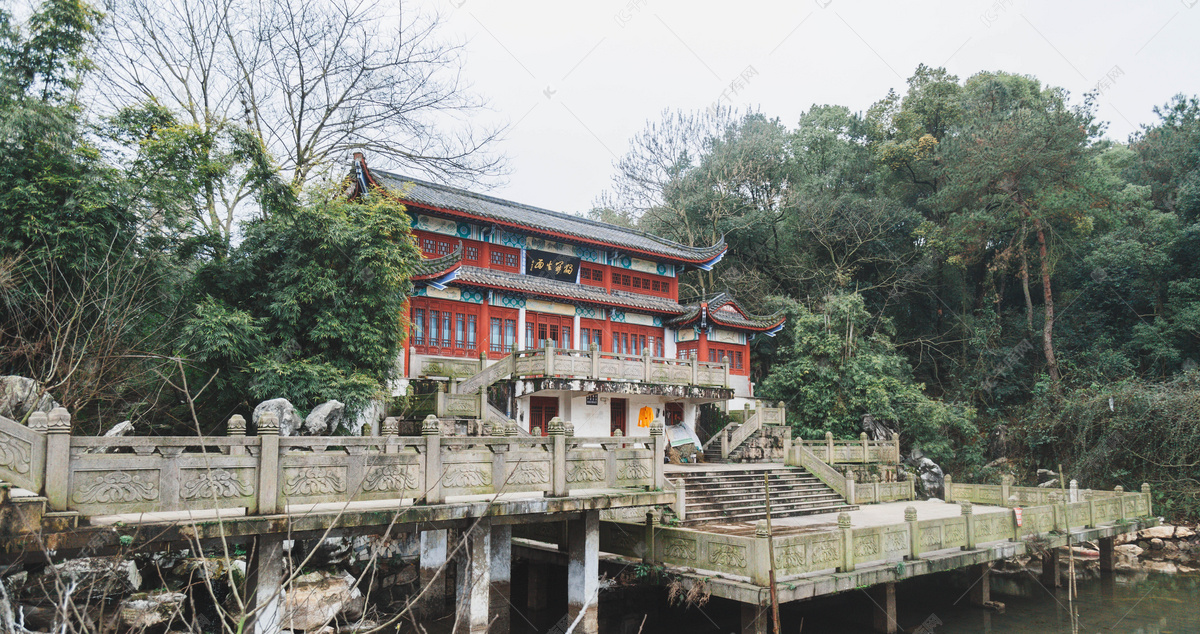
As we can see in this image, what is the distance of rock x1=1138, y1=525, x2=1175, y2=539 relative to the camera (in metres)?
21.5

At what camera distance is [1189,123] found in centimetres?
3512

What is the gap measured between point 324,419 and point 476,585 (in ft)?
19.0

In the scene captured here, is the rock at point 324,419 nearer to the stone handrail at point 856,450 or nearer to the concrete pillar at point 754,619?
the concrete pillar at point 754,619

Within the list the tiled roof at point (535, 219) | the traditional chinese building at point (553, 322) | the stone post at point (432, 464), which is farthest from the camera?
the tiled roof at point (535, 219)

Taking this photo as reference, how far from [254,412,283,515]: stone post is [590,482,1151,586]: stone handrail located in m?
6.23

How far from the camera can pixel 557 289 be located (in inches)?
979

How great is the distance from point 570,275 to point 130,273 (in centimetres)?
1525

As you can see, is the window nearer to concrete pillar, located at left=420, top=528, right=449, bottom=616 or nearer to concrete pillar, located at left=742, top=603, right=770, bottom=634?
concrete pillar, located at left=420, top=528, right=449, bottom=616

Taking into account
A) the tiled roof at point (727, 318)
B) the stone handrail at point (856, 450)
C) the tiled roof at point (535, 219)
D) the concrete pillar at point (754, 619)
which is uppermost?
the tiled roof at point (535, 219)

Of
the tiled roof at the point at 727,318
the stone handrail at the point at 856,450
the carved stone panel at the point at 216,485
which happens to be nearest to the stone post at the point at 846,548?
the carved stone panel at the point at 216,485

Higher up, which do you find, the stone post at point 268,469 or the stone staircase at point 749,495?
the stone post at point 268,469

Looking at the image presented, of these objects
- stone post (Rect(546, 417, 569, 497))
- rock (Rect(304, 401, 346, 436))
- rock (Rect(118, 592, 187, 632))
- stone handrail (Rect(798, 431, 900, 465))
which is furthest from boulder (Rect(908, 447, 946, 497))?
rock (Rect(118, 592, 187, 632))

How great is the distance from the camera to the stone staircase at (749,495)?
52.6ft

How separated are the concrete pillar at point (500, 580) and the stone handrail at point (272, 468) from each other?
5.40ft
